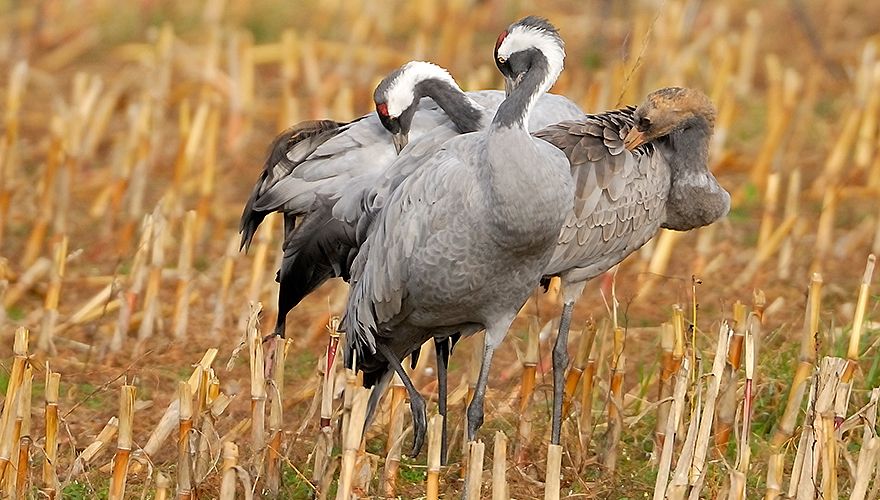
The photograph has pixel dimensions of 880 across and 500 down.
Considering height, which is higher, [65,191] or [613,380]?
[65,191]

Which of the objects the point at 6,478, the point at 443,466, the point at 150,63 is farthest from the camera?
the point at 150,63

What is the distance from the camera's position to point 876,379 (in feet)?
15.3

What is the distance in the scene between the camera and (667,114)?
4414mm

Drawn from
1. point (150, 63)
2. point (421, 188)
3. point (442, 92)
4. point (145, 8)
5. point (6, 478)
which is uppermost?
point (145, 8)

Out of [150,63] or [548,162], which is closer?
[548,162]

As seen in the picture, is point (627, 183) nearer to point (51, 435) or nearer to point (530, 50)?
point (530, 50)

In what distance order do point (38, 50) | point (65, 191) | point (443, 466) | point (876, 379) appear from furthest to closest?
point (38, 50), point (65, 191), point (876, 379), point (443, 466)

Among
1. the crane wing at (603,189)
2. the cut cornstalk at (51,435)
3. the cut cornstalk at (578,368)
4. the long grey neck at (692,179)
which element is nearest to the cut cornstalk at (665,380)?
the cut cornstalk at (578,368)

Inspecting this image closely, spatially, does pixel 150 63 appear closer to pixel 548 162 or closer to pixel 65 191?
pixel 65 191

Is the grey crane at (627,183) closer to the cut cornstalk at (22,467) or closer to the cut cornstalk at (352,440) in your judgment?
the cut cornstalk at (352,440)

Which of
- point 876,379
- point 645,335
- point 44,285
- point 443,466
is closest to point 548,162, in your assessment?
point 443,466

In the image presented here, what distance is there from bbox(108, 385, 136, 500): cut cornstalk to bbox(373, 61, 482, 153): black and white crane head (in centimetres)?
126

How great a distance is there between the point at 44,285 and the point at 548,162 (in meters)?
2.70

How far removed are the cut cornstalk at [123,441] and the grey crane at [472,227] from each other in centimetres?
71
